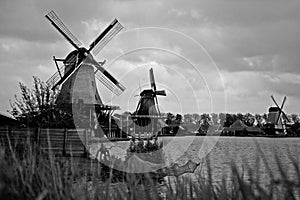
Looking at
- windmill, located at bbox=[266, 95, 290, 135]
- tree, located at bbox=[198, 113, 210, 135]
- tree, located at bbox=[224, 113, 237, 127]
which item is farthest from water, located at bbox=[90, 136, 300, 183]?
tree, located at bbox=[224, 113, 237, 127]

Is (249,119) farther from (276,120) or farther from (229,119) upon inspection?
(276,120)

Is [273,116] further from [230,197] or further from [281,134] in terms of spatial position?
[230,197]

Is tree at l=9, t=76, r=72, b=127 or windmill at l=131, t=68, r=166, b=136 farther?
windmill at l=131, t=68, r=166, b=136

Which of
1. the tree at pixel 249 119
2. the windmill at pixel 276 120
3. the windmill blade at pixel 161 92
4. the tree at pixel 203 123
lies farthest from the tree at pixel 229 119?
the windmill blade at pixel 161 92

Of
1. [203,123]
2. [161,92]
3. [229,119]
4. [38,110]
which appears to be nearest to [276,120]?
[203,123]

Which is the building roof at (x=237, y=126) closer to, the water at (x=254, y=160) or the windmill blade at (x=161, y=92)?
the windmill blade at (x=161, y=92)

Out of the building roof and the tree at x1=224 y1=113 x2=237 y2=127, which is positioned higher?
the tree at x1=224 y1=113 x2=237 y2=127

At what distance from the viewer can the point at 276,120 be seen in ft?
277

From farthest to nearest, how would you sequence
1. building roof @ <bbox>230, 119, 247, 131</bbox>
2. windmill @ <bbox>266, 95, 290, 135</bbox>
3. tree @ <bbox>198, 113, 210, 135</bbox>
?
building roof @ <bbox>230, 119, 247, 131</bbox>, tree @ <bbox>198, 113, 210, 135</bbox>, windmill @ <bbox>266, 95, 290, 135</bbox>

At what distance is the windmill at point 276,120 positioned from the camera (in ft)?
276

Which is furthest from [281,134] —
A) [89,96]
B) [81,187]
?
[81,187]

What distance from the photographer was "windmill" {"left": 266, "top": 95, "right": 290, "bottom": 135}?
276 ft

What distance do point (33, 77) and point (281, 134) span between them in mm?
70504

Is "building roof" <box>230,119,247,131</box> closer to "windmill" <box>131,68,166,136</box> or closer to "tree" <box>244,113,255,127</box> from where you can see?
"tree" <box>244,113,255,127</box>
